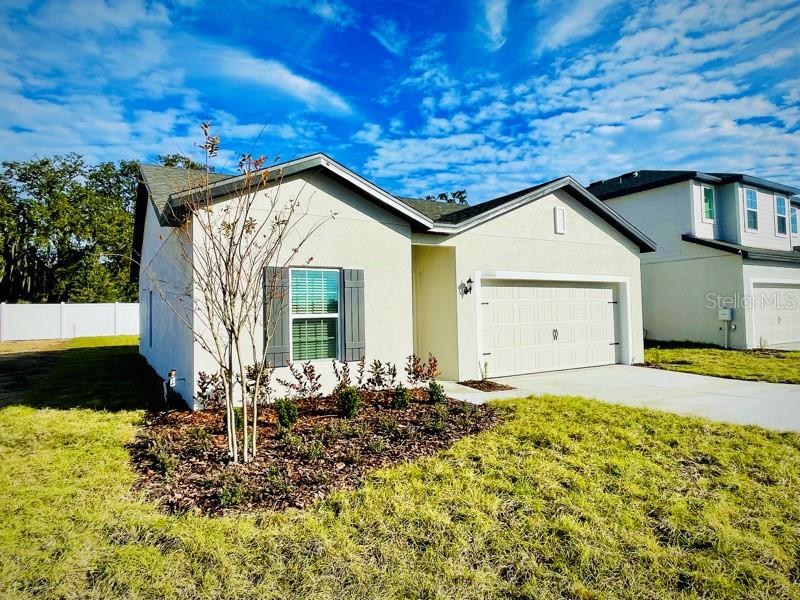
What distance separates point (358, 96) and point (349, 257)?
15.9ft

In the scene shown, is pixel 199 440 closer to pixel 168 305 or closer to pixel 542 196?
pixel 168 305

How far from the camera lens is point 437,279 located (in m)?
9.53

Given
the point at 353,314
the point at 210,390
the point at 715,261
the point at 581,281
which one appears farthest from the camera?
the point at 715,261

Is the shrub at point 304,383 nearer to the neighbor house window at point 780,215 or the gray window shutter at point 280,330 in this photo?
the gray window shutter at point 280,330

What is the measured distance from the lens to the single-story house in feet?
24.3

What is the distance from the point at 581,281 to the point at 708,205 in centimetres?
879

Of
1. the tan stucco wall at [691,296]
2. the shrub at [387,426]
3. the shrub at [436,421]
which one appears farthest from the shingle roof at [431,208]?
the tan stucco wall at [691,296]

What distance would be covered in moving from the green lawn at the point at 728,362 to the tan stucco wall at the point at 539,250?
121 centimetres

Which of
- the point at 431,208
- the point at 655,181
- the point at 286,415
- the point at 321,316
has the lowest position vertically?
the point at 286,415

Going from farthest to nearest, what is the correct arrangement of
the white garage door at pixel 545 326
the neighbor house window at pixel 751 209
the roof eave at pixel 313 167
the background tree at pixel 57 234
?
the background tree at pixel 57 234
the neighbor house window at pixel 751 209
the white garage door at pixel 545 326
the roof eave at pixel 313 167

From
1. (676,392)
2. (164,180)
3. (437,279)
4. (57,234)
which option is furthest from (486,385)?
(57,234)

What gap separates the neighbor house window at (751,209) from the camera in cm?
1634

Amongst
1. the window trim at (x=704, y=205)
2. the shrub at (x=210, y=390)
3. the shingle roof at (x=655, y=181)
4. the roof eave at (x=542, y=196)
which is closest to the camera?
the shrub at (x=210, y=390)

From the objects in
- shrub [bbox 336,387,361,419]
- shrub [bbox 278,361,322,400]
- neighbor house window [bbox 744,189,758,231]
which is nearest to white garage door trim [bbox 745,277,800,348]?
neighbor house window [bbox 744,189,758,231]
